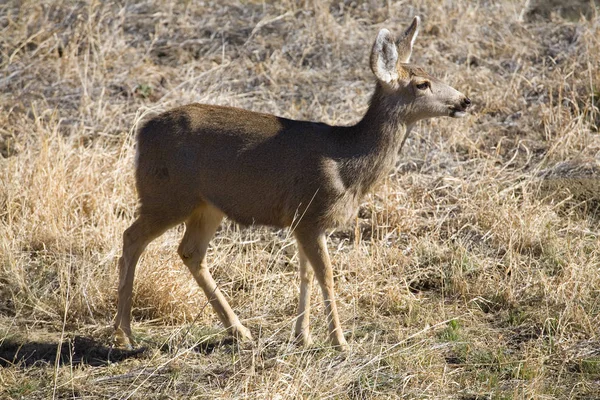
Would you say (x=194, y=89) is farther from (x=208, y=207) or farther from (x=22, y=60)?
(x=208, y=207)

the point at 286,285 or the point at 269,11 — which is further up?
the point at 269,11

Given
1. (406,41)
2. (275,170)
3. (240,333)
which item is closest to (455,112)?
(406,41)

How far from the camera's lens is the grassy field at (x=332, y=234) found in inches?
241

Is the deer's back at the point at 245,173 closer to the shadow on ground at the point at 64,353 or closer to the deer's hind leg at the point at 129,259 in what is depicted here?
the deer's hind leg at the point at 129,259

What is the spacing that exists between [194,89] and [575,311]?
522cm

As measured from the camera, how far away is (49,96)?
10734mm

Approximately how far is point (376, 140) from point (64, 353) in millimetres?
2643

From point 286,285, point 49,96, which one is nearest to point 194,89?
point 49,96

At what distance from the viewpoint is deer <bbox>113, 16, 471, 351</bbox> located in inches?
256

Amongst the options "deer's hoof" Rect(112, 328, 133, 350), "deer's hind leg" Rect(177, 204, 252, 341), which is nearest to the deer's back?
"deer's hind leg" Rect(177, 204, 252, 341)

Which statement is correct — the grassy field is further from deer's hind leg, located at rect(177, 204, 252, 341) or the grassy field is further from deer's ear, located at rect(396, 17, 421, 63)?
deer's ear, located at rect(396, 17, 421, 63)

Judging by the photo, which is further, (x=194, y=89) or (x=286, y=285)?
(x=194, y=89)

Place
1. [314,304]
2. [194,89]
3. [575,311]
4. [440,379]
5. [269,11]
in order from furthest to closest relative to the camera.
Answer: [269,11]
[194,89]
[314,304]
[575,311]
[440,379]

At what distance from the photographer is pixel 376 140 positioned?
669 centimetres
